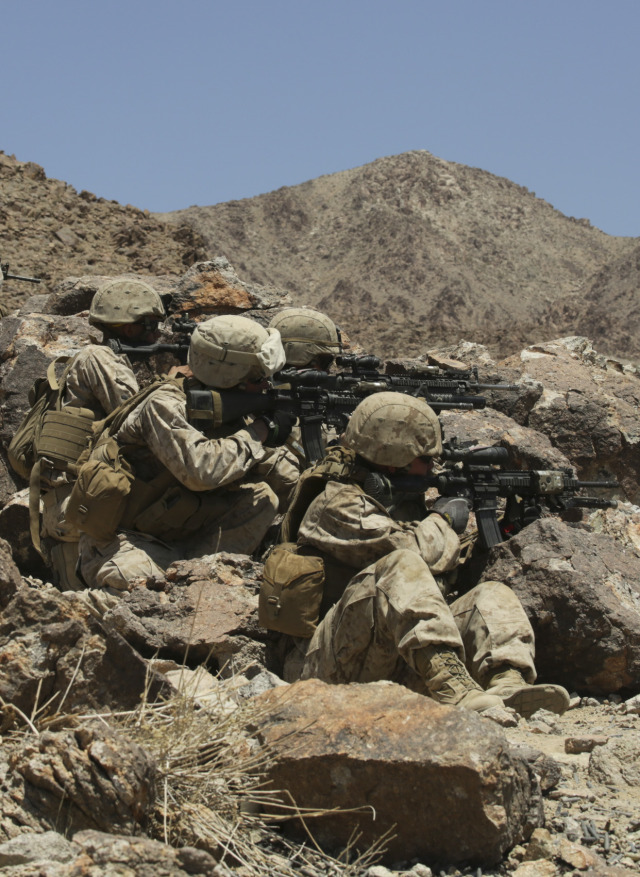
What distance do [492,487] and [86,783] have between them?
3.51 m

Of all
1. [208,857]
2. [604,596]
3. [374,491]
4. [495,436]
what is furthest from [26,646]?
[495,436]

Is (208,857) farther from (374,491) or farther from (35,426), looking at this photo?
(35,426)

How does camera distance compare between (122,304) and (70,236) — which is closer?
(122,304)

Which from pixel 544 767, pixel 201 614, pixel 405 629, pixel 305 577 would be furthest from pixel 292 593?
pixel 544 767

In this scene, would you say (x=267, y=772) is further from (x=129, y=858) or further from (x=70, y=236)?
(x=70, y=236)

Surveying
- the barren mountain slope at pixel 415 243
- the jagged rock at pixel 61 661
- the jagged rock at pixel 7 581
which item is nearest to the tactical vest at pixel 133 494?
the jagged rock at pixel 7 581

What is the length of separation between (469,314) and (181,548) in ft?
110

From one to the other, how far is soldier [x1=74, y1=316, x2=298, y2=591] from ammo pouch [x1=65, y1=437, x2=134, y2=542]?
10 centimetres

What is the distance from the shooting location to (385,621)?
4.09 meters

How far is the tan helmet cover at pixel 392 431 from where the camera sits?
471 centimetres

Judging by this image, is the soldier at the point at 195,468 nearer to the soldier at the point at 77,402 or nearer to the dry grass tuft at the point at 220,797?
the soldier at the point at 77,402

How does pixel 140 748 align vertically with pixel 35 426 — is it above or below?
below

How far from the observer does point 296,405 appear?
631cm

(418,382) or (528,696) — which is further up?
(418,382)
